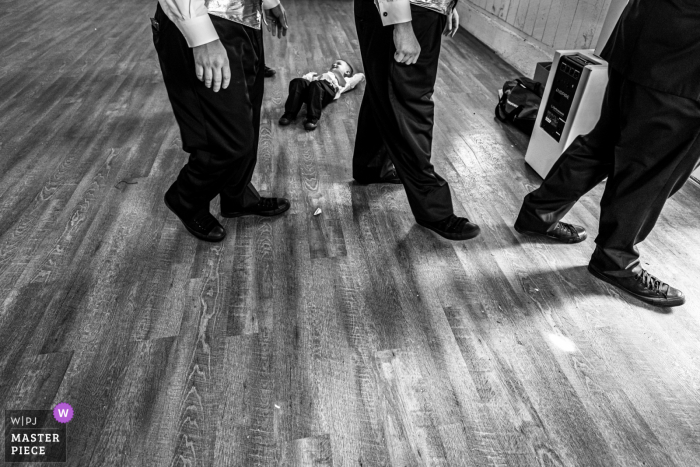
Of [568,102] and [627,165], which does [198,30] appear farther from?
[568,102]

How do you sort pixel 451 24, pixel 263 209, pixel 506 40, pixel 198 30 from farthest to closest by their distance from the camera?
pixel 506 40, pixel 263 209, pixel 451 24, pixel 198 30

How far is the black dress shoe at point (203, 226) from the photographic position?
1.71 m

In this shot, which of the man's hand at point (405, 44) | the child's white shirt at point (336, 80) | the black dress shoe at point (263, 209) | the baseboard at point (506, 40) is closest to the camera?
the man's hand at point (405, 44)

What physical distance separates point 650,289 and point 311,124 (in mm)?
1836

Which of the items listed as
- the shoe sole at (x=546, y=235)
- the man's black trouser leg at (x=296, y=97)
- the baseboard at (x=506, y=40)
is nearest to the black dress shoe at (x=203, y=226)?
the man's black trouser leg at (x=296, y=97)

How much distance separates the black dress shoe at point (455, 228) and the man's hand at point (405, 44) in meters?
0.64

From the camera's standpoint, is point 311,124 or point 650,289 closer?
point 650,289

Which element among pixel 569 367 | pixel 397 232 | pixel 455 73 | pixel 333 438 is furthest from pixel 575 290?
pixel 455 73

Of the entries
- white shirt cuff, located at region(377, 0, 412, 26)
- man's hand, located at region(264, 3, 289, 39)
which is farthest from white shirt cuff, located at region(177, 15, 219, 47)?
man's hand, located at region(264, 3, 289, 39)

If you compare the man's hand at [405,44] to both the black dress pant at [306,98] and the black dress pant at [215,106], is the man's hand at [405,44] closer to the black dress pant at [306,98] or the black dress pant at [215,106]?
the black dress pant at [215,106]

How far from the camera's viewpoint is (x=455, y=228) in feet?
5.74

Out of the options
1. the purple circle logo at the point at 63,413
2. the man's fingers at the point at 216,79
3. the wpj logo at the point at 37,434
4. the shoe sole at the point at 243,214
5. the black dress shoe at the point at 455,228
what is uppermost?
the man's fingers at the point at 216,79

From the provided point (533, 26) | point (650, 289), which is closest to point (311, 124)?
point (650, 289)

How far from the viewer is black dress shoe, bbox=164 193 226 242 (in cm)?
171
